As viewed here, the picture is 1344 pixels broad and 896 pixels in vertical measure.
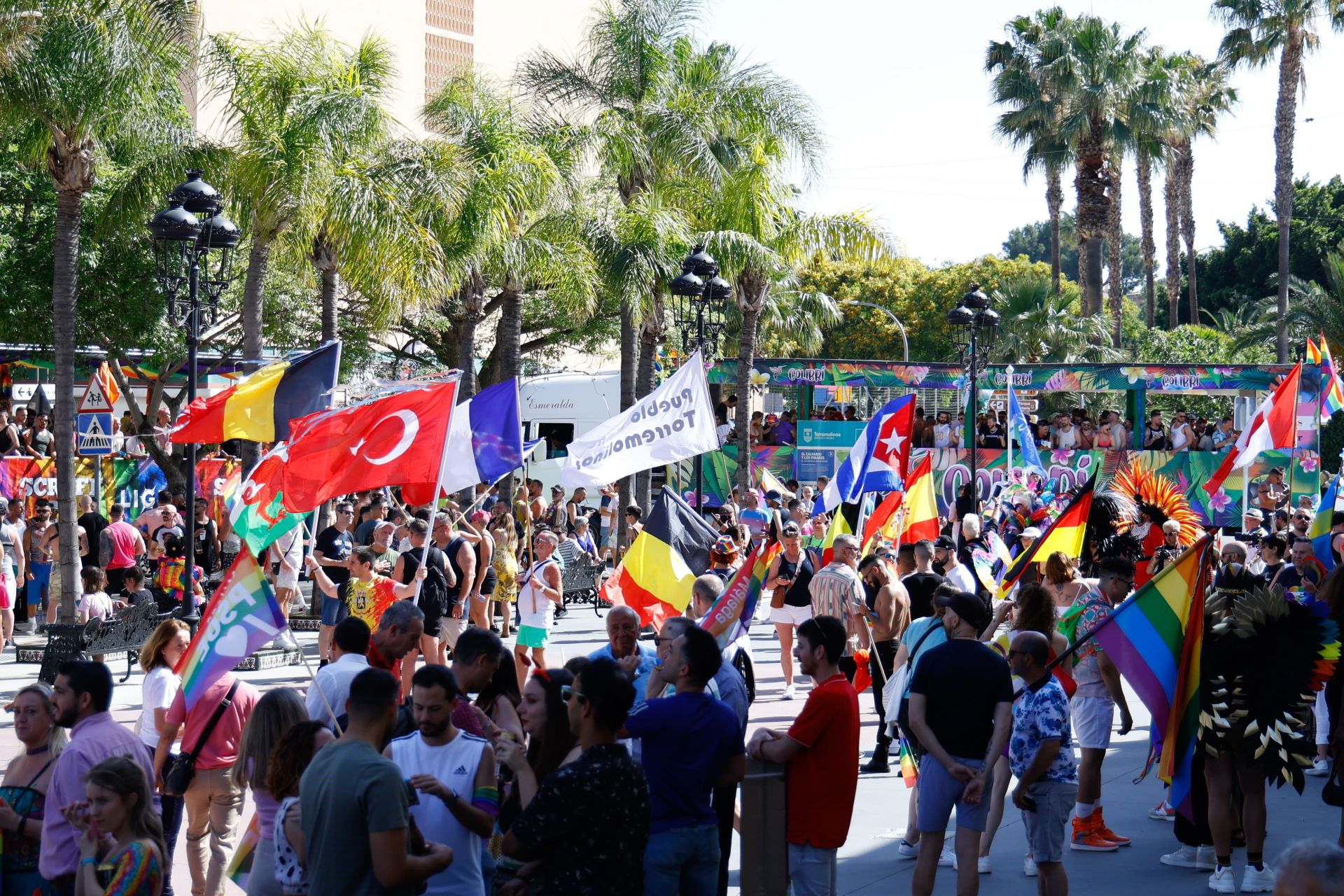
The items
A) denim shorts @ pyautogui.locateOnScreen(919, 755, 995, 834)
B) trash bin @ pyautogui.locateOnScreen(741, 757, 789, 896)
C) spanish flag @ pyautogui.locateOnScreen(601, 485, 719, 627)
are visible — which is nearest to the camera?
trash bin @ pyautogui.locateOnScreen(741, 757, 789, 896)

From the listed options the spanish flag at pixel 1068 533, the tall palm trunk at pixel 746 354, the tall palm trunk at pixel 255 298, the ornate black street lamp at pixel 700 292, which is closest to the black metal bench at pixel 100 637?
the tall palm trunk at pixel 255 298

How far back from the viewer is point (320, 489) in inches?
394

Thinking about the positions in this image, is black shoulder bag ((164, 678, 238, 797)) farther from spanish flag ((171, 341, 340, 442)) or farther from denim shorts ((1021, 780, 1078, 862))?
spanish flag ((171, 341, 340, 442))

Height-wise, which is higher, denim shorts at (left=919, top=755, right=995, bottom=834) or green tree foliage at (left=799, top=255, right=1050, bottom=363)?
green tree foliage at (left=799, top=255, right=1050, bottom=363)

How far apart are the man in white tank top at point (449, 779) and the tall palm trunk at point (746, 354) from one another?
23.2m

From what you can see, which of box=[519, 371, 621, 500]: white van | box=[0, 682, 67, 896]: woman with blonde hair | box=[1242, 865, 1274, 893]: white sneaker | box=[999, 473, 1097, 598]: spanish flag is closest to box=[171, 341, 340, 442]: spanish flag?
box=[999, 473, 1097, 598]: spanish flag

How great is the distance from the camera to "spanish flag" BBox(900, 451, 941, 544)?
14712 millimetres

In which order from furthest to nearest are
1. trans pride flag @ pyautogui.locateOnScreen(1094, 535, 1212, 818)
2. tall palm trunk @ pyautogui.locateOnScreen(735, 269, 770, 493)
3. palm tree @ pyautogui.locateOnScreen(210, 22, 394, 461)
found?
tall palm trunk @ pyautogui.locateOnScreen(735, 269, 770, 493), palm tree @ pyautogui.locateOnScreen(210, 22, 394, 461), trans pride flag @ pyautogui.locateOnScreen(1094, 535, 1212, 818)

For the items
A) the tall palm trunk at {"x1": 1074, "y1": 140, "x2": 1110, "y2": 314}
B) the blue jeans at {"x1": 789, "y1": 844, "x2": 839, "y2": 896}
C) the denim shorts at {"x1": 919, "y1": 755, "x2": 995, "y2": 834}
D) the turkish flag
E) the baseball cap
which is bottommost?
the blue jeans at {"x1": 789, "y1": 844, "x2": 839, "y2": 896}

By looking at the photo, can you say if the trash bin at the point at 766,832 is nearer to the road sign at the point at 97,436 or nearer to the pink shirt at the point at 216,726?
the pink shirt at the point at 216,726

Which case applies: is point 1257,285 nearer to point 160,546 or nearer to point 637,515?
point 637,515

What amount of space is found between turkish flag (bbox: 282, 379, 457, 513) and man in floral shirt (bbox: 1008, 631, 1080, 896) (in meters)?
4.42

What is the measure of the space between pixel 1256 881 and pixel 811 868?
9.13 ft

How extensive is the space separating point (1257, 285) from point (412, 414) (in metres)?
53.6
